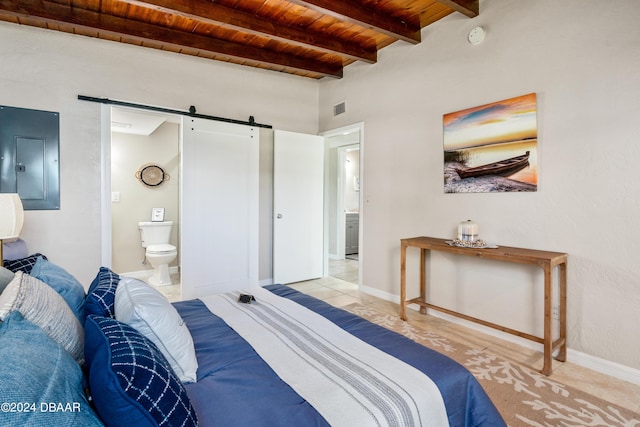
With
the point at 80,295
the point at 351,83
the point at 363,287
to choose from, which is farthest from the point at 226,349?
the point at 351,83

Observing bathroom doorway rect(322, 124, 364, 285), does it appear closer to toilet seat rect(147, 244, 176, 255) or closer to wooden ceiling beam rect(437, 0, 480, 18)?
toilet seat rect(147, 244, 176, 255)

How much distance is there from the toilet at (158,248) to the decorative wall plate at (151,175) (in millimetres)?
648

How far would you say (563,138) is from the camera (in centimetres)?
241

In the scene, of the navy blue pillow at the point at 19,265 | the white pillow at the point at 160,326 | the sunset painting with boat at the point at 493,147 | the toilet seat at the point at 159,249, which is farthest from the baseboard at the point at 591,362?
the toilet seat at the point at 159,249

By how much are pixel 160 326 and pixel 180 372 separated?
181 mm

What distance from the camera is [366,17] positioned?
2.93 metres

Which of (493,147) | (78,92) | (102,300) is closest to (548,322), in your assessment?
(493,147)

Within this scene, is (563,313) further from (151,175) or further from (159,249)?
(151,175)

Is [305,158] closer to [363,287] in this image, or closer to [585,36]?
[363,287]

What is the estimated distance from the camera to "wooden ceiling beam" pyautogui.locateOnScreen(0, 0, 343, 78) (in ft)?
8.87

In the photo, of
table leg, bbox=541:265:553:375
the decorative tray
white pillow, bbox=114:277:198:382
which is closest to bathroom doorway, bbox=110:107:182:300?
white pillow, bbox=114:277:198:382

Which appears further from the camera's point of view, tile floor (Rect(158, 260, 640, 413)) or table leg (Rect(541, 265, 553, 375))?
table leg (Rect(541, 265, 553, 375))

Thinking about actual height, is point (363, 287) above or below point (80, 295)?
below

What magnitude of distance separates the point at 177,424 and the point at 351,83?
4.16m
